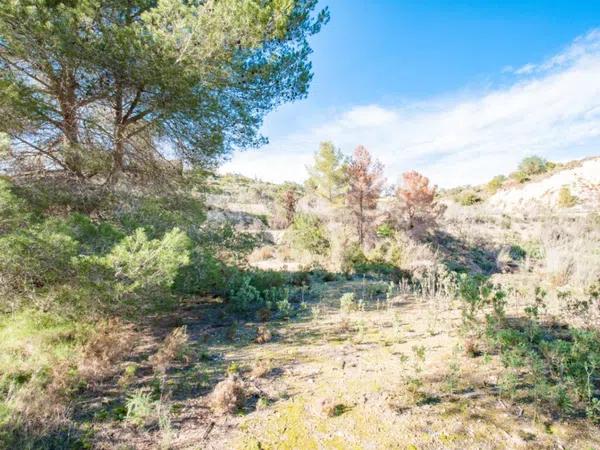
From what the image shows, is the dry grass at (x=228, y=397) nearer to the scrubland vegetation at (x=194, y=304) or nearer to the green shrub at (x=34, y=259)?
the scrubland vegetation at (x=194, y=304)

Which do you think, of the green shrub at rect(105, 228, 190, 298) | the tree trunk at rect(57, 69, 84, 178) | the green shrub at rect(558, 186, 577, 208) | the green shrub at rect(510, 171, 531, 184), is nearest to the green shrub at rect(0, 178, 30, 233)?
the green shrub at rect(105, 228, 190, 298)

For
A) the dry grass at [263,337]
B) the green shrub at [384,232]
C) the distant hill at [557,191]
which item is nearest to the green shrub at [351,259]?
the green shrub at [384,232]

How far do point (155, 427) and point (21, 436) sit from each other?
0.87 meters

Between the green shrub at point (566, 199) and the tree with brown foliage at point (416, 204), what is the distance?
12855 millimetres

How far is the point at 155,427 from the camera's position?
239cm

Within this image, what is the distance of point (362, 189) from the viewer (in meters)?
14.3

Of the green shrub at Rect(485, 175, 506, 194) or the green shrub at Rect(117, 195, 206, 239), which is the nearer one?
the green shrub at Rect(117, 195, 206, 239)

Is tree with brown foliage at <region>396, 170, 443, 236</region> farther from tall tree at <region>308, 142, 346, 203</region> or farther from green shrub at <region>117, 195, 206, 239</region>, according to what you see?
green shrub at <region>117, 195, 206, 239</region>

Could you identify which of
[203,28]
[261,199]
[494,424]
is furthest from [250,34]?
[261,199]

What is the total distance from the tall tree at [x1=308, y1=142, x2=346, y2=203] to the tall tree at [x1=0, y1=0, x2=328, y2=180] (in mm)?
10392

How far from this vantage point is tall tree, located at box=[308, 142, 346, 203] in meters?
16.0

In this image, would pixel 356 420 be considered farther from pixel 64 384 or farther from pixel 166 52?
pixel 166 52

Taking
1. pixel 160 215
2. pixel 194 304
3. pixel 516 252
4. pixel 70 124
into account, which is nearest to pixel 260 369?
pixel 160 215

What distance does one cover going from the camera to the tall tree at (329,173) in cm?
1597
